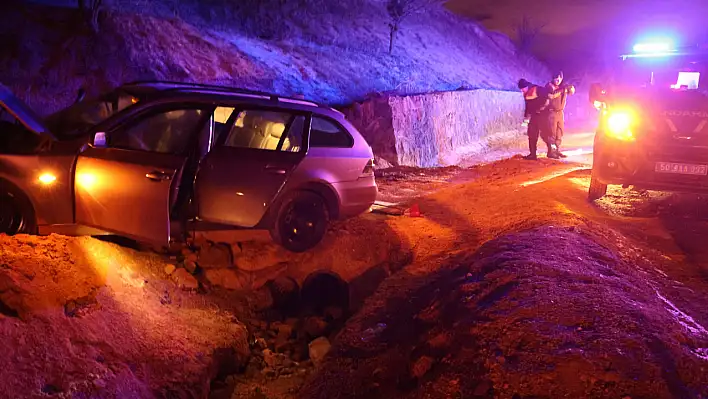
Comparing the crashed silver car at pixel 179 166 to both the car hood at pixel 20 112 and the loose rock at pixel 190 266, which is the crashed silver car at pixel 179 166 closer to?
the car hood at pixel 20 112

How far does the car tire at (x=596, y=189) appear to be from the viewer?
8.11 m

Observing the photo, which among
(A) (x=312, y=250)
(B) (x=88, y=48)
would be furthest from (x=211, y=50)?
(A) (x=312, y=250)

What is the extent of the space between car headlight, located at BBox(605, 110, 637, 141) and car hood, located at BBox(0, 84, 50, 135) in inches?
258

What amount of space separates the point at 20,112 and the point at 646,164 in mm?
6945

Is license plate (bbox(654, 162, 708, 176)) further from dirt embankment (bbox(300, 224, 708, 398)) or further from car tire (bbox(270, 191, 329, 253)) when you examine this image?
car tire (bbox(270, 191, 329, 253))

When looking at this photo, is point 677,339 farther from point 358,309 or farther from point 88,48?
point 88,48

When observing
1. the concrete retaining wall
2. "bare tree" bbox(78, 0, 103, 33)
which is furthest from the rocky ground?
"bare tree" bbox(78, 0, 103, 33)

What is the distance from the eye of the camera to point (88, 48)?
38.8ft

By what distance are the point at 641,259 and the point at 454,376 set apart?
3.46 metres

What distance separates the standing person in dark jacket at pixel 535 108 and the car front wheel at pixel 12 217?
9814 millimetres

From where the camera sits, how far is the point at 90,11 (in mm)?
12500

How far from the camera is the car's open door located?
4.92 metres

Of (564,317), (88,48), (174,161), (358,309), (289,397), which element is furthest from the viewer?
(88,48)

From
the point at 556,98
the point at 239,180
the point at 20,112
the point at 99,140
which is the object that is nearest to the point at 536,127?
the point at 556,98
